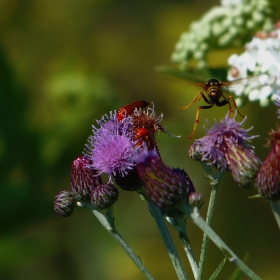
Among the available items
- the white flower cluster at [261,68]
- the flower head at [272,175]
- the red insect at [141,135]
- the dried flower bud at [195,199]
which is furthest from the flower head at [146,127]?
the white flower cluster at [261,68]

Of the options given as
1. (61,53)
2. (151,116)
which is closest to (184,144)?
(61,53)

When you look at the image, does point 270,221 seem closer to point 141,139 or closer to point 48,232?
point 48,232

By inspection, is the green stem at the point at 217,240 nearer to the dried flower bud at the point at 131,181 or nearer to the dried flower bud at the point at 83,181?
the dried flower bud at the point at 131,181

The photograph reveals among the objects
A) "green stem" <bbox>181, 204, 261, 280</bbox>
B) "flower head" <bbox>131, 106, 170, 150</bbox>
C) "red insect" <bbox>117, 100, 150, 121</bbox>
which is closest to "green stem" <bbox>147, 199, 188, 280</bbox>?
"green stem" <bbox>181, 204, 261, 280</bbox>

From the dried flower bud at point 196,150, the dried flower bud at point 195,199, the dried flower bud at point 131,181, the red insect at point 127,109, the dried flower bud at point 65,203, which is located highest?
the red insect at point 127,109

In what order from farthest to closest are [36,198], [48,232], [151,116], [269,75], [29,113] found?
[48,232]
[29,113]
[36,198]
[269,75]
[151,116]

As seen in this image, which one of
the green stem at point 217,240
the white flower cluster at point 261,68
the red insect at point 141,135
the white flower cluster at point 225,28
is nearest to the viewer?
the green stem at point 217,240
